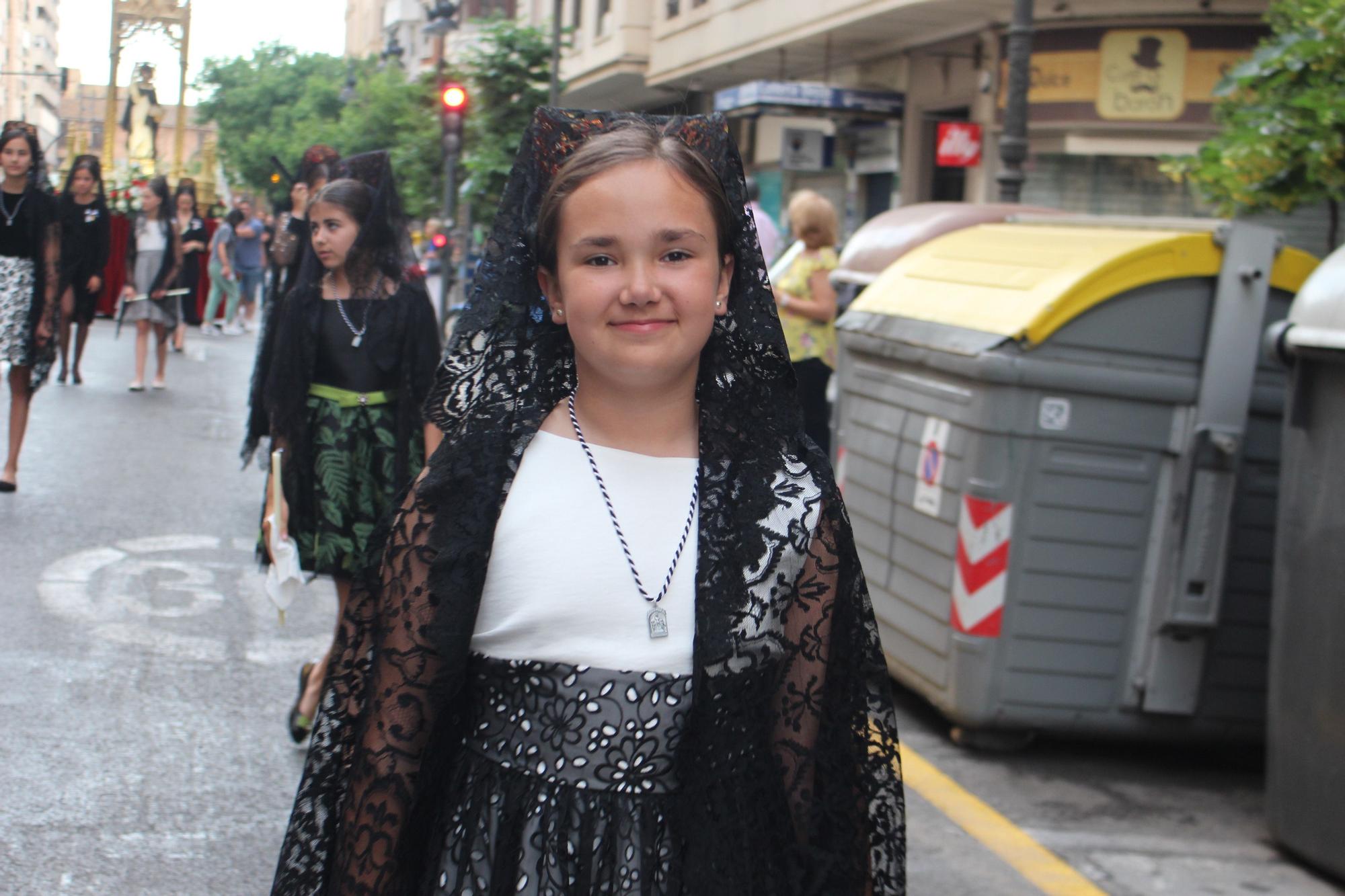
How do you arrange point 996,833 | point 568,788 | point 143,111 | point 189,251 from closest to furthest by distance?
point 568,788
point 996,833
point 189,251
point 143,111

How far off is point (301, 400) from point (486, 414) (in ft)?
11.9

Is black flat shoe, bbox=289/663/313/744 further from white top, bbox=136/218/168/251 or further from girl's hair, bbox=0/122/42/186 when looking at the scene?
white top, bbox=136/218/168/251

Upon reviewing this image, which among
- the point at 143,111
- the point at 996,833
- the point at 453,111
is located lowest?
the point at 996,833

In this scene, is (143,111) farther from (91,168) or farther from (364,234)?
(364,234)

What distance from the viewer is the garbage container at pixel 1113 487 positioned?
5656mm

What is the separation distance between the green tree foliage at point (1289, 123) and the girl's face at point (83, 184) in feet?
27.9

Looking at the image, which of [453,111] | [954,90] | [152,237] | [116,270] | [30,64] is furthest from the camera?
[30,64]

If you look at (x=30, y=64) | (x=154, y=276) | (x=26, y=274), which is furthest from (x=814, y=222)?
(x=30, y=64)

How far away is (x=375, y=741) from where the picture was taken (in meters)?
2.12

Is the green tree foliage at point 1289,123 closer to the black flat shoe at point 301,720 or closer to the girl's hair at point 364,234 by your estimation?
the girl's hair at point 364,234

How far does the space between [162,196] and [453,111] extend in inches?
173

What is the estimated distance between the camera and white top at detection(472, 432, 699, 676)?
2.10 meters

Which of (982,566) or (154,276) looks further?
(154,276)

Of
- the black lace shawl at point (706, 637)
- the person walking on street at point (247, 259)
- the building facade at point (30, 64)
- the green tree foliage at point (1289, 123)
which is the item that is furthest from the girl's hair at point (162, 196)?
the black lace shawl at point (706, 637)
